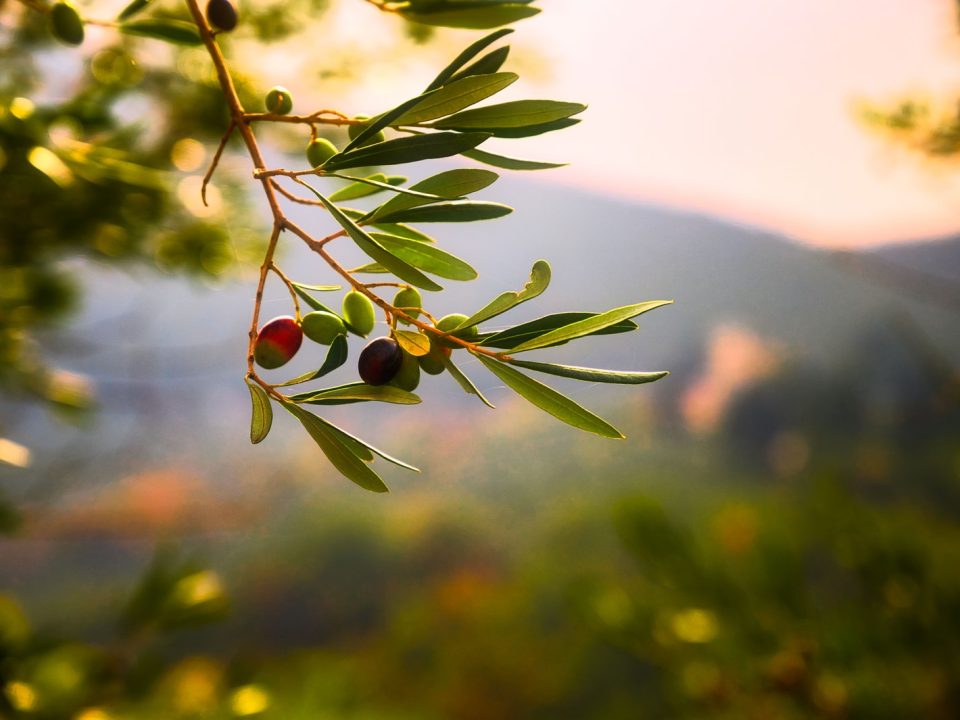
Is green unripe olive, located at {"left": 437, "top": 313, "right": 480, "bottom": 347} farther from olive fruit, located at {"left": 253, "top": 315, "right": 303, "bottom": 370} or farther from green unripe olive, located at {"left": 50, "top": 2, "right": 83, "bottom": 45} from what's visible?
green unripe olive, located at {"left": 50, "top": 2, "right": 83, "bottom": 45}

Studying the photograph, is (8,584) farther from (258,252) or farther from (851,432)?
(851,432)

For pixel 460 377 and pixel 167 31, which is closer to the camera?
pixel 460 377

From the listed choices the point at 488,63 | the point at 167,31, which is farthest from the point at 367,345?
the point at 167,31

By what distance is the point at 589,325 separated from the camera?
0.22 m

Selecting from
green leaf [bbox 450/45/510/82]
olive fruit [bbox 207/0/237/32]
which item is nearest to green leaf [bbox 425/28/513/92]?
green leaf [bbox 450/45/510/82]

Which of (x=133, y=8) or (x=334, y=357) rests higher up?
(x=133, y=8)

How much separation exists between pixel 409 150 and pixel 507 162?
0.05m

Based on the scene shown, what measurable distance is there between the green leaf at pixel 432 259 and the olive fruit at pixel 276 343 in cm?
5

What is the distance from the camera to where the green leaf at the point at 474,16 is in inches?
10.5

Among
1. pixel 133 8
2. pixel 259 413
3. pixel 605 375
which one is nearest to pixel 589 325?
pixel 605 375

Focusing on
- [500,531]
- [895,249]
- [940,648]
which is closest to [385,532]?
[500,531]

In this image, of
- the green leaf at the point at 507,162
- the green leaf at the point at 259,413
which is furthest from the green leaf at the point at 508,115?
the green leaf at the point at 259,413

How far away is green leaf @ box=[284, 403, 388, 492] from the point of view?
0.23 m

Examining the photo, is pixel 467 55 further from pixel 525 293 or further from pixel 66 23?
pixel 66 23
